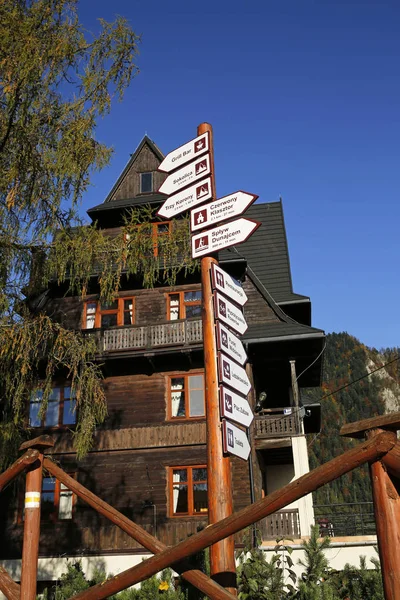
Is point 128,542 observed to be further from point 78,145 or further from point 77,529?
point 78,145

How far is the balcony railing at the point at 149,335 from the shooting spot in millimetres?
20625

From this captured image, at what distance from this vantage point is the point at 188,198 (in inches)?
286

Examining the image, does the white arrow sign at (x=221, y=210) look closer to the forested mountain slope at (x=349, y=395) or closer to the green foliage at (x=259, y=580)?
the green foliage at (x=259, y=580)

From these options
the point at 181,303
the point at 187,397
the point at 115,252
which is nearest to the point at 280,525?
the point at 187,397

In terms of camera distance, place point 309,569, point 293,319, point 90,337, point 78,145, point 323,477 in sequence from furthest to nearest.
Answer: point 293,319 < point 90,337 < point 78,145 < point 309,569 < point 323,477

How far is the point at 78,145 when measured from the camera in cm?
1116

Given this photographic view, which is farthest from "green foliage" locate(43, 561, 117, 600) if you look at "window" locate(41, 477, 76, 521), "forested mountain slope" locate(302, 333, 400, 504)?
"forested mountain slope" locate(302, 333, 400, 504)

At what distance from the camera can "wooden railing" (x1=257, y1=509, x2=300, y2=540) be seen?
19.0 metres

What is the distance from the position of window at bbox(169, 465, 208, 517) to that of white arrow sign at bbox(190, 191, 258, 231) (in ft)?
46.7

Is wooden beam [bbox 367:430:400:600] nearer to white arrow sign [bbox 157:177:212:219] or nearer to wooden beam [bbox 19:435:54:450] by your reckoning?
wooden beam [bbox 19:435:54:450]

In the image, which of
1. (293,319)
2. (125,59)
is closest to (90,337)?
(125,59)

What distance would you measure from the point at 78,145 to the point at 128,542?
1301 centimetres

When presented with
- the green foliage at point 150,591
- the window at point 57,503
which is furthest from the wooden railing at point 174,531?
the green foliage at point 150,591

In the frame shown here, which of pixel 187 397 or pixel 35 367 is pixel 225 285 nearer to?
pixel 35 367
